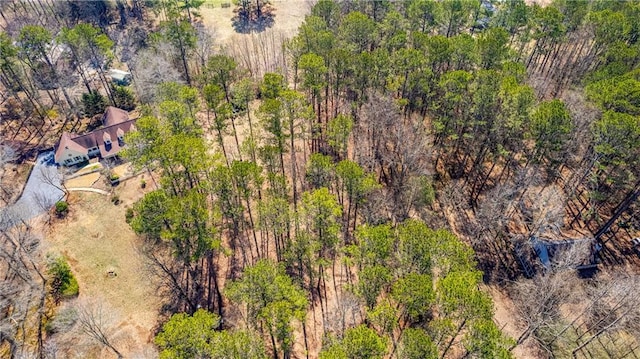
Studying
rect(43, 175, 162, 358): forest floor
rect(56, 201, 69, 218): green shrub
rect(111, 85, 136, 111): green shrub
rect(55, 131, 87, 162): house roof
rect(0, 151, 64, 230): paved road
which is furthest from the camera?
rect(111, 85, 136, 111): green shrub

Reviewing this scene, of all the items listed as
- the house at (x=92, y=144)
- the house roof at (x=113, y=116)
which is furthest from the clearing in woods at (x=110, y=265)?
the house roof at (x=113, y=116)

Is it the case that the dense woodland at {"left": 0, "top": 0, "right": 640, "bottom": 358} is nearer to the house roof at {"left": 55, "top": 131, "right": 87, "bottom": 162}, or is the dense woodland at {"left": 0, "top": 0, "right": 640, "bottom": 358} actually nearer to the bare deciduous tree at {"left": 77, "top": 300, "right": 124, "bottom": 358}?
the bare deciduous tree at {"left": 77, "top": 300, "right": 124, "bottom": 358}

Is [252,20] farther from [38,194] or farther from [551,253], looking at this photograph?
[551,253]

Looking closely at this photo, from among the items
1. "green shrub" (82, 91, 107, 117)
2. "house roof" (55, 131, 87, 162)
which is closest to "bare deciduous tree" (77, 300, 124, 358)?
"house roof" (55, 131, 87, 162)

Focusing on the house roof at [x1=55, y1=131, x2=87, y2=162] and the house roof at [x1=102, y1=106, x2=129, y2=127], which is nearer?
the house roof at [x1=55, y1=131, x2=87, y2=162]

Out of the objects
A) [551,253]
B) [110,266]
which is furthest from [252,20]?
[551,253]

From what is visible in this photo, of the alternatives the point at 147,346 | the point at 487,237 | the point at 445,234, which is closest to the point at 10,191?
the point at 147,346

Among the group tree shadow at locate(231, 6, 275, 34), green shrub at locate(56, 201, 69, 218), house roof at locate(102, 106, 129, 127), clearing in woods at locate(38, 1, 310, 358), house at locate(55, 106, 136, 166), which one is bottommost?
clearing in woods at locate(38, 1, 310, 358)
